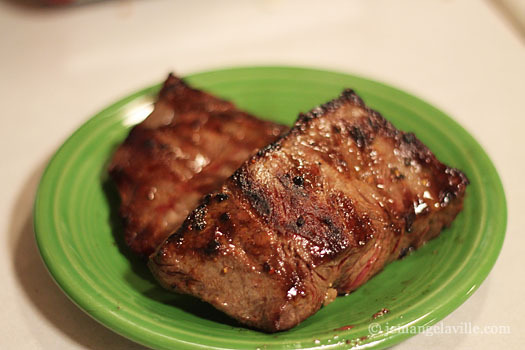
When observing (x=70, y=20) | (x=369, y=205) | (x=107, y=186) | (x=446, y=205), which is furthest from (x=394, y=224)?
(x=70, y=20)

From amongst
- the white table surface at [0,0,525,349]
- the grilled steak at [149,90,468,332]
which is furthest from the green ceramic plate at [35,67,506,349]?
the white table surface at [0,0,525,349]

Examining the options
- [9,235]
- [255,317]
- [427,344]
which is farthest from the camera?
[9,235]

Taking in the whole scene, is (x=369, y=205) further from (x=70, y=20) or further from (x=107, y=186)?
(x=70, y=20)

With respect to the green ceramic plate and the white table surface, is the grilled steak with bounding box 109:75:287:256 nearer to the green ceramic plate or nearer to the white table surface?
the green ceramic plate

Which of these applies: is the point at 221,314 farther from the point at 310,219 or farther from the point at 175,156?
the point at 175,156

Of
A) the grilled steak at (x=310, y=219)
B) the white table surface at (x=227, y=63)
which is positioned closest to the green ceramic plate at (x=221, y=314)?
the grilled steak at (x=310, y=219)

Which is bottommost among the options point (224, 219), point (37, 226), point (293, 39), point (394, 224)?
point (37, 226)

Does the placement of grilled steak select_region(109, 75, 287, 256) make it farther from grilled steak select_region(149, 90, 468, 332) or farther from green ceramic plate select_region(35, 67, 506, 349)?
grilled steak select_region(149, 90, 468, 332)

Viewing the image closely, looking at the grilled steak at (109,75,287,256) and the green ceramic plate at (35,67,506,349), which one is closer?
the green ceramic plate at (35,67,506,349)
